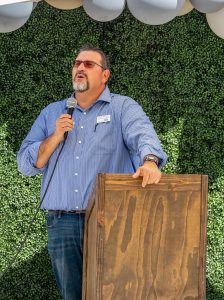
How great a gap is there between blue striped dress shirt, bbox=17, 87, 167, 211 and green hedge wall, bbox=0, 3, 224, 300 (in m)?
1.34

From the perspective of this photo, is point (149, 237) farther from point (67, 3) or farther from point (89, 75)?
point (67, 3)

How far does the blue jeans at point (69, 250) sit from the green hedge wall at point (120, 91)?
1.44m

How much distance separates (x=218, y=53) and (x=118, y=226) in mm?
2448

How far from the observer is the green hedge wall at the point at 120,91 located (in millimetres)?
5184

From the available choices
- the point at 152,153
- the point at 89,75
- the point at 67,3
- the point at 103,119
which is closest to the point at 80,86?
the point at 89,75

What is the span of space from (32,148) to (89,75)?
0.45 metres

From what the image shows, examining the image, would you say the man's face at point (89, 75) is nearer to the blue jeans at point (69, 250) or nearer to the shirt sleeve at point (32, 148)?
the shirt sleeve at point (32, 148)

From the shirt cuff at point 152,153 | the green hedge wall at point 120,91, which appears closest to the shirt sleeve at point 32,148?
the shirt cuff at point 152,153

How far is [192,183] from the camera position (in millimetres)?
3139

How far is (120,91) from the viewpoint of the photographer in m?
5.17

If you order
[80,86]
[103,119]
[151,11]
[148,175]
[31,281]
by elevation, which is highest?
[151,11]

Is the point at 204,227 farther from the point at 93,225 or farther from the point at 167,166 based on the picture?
the point at 167,166

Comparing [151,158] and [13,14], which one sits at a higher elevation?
[13,14]

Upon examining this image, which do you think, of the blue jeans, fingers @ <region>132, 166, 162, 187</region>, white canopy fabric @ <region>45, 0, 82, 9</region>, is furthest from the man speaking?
white canopy fabric @ <region>45, 0, 82, 9</region>
